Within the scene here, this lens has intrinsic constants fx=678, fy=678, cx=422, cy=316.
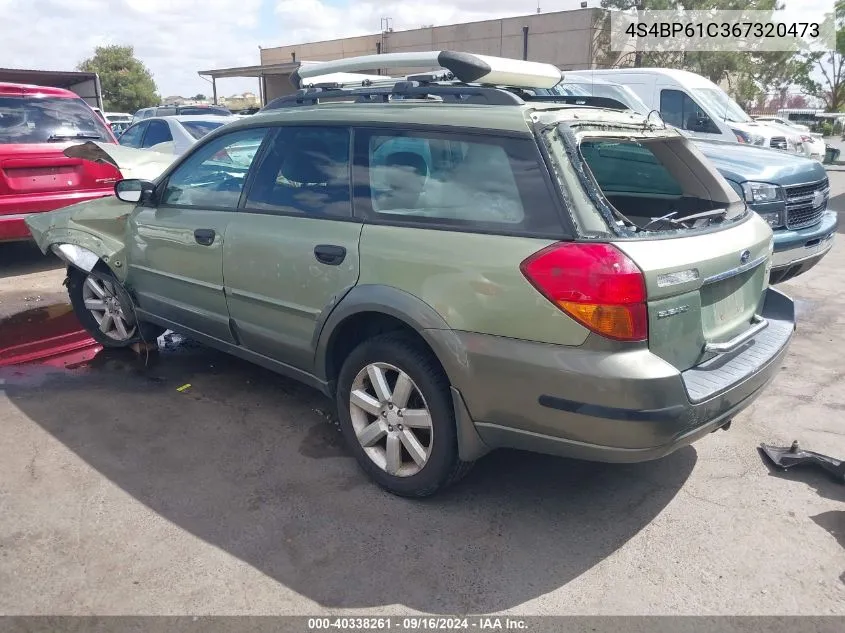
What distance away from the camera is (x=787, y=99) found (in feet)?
172

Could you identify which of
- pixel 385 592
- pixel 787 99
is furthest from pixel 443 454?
pixel 787 99

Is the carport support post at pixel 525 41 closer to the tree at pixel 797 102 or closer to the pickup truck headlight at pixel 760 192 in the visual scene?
the pickup truck headlight at pixel 760 192

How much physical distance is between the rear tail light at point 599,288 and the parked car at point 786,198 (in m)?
3.23

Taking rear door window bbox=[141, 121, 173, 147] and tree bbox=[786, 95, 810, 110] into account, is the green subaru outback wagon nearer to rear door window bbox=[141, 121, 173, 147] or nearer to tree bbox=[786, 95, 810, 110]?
rear door window bbox=[141, 121, 173, 147]

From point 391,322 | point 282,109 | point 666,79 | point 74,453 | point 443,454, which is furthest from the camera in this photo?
point 666,79

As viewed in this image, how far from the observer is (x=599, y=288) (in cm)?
245

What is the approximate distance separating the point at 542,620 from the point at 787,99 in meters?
59.8

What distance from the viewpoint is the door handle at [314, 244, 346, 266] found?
3178 millimetres

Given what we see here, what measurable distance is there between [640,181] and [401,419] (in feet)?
8.44

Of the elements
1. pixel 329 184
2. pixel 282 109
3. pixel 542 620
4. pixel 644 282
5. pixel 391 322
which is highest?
pixel 282 109

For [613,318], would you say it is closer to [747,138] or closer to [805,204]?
[805,204]

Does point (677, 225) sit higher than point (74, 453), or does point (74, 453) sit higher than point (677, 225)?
point (677, 225)

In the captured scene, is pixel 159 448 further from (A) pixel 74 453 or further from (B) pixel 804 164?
(B) pixel 804 164

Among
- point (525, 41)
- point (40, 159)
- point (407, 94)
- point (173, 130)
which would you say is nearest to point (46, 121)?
point (40, 159)
